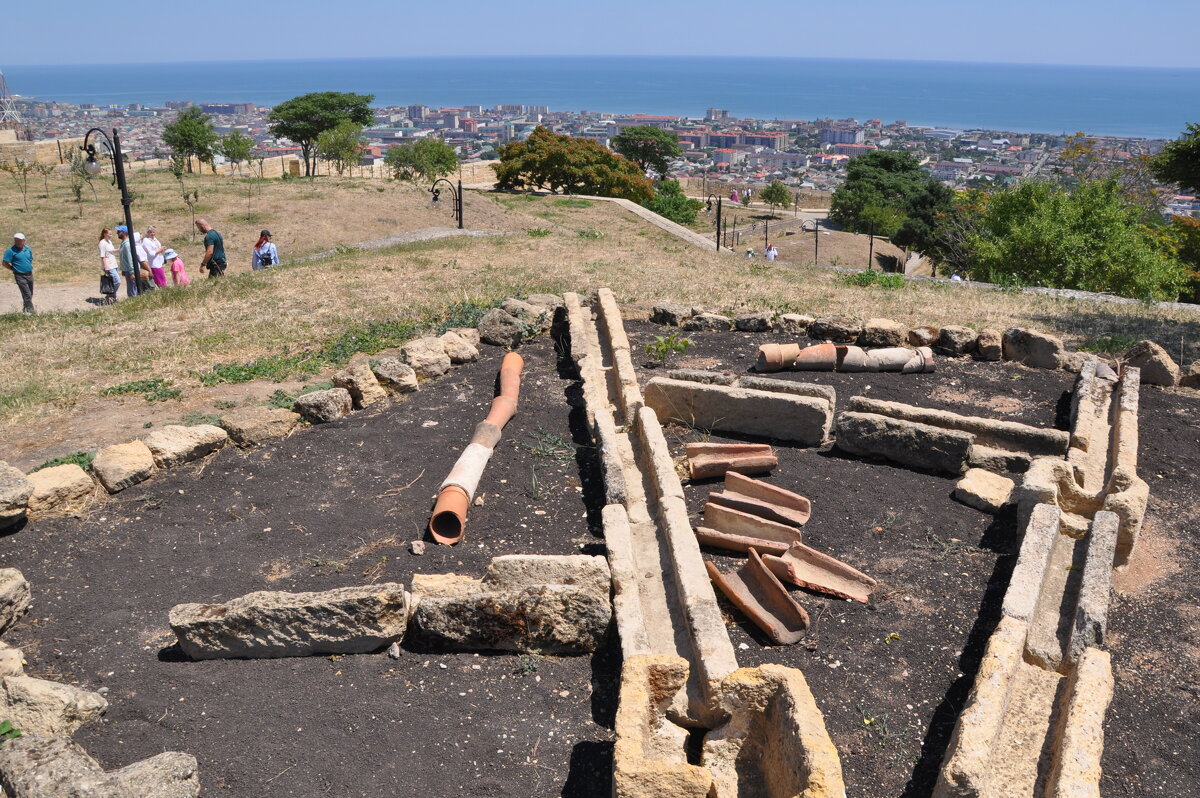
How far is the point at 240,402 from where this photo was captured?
10.8 metres

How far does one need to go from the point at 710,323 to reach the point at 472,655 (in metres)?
8.61

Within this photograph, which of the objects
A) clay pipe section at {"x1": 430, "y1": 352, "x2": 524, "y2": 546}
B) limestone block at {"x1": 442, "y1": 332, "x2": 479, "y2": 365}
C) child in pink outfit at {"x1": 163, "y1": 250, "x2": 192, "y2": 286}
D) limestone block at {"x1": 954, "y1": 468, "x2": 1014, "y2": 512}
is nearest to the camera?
clay pipe section at {"x1": 430, "y1": 352, "x2": 524, "y2": 546}

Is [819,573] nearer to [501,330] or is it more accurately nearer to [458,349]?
[458,349]

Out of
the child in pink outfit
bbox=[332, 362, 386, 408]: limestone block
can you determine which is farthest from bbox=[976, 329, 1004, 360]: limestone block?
the child in pink outfit

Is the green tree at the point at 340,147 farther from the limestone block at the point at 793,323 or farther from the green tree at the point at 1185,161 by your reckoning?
the green tree at the point at 1185,161

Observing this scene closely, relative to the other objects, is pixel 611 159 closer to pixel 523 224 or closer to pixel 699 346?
pixel 523 224

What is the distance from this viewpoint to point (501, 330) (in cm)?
1310

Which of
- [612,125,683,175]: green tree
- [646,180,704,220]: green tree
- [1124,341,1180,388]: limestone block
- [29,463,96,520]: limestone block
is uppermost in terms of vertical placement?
[612,125,683,175]: green tree

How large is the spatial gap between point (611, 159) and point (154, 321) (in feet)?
84.7

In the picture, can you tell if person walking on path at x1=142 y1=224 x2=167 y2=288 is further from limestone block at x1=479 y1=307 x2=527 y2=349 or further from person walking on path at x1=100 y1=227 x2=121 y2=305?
limestone block at x1=479 y1=307 x2=527 y2=349

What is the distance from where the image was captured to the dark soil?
5367 millimetres

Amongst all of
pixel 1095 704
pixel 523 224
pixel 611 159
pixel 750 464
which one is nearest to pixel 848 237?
pixel 611 159

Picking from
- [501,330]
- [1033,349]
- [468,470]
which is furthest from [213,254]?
[1033,349]

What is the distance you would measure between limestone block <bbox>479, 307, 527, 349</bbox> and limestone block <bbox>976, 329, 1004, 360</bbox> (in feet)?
20.9
